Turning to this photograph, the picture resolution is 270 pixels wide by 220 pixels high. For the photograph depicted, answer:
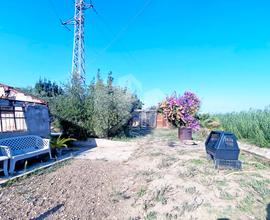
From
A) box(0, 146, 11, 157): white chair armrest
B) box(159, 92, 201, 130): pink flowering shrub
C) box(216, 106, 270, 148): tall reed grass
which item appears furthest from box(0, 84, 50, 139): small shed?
box(216, 106, 270, 148): tall reed grass

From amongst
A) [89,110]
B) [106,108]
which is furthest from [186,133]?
[89,110]

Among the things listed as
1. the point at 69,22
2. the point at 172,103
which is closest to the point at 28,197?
the point at 172,103

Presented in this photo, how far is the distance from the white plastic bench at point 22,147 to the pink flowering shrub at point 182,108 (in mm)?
6171

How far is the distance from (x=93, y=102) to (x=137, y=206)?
7492 mm

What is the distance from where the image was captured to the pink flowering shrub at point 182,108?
1067 cm

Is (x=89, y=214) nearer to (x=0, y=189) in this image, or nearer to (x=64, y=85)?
(x=0, y=189)

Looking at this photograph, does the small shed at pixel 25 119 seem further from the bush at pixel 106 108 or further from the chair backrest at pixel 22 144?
the bush at pixel 106 108

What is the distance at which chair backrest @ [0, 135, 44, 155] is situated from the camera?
234 inches

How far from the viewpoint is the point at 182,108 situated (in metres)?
10.6

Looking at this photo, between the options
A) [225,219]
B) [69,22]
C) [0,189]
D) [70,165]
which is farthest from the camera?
[69,22]

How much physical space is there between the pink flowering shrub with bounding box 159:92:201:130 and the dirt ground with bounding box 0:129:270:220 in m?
4.98

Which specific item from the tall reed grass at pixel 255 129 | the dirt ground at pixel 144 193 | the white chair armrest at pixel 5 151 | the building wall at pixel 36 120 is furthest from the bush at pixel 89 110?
the tall reed grass at pixel 255 129

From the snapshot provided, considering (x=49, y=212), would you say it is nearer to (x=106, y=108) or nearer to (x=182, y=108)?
(x=106, y=108)

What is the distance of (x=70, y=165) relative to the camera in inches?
247
